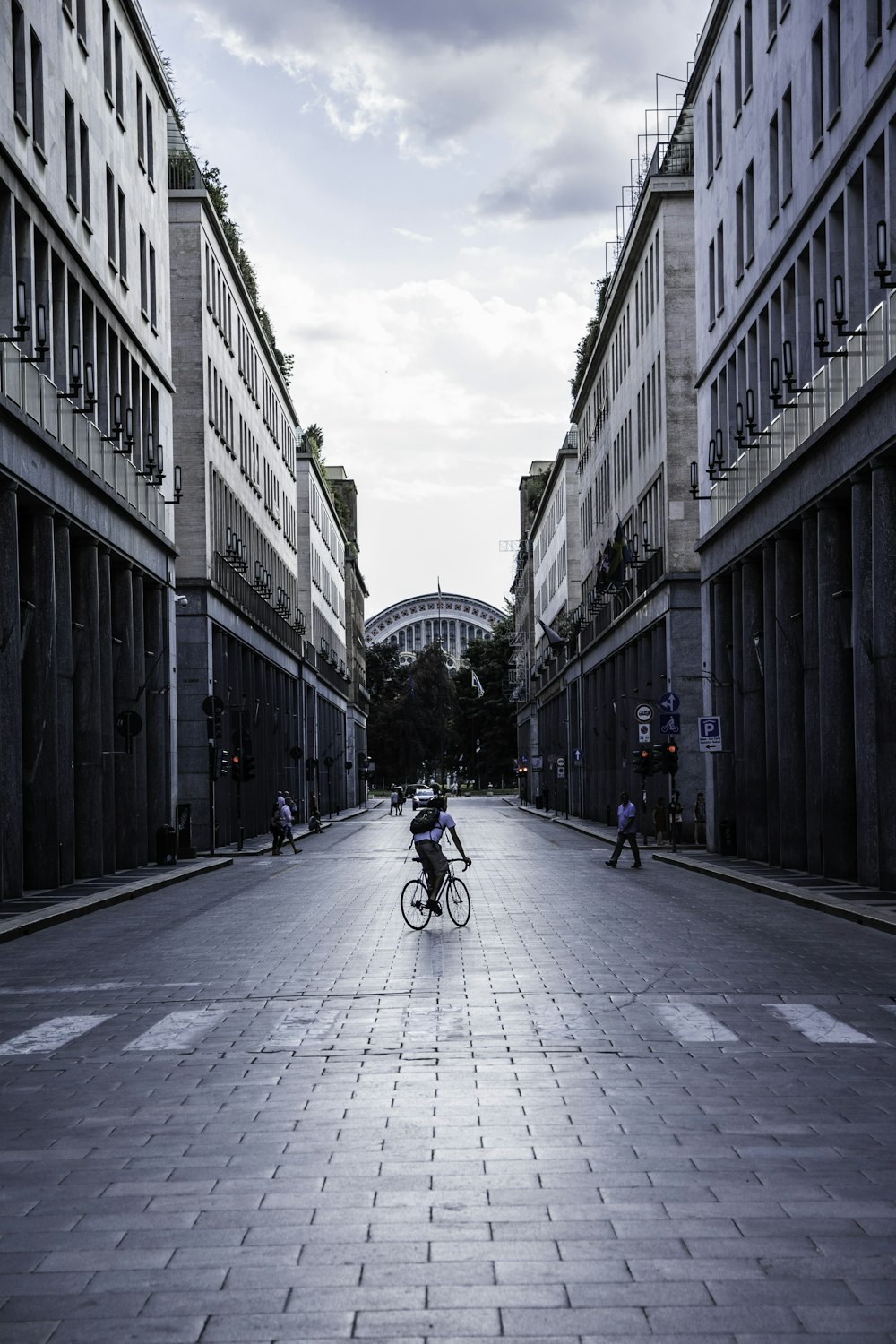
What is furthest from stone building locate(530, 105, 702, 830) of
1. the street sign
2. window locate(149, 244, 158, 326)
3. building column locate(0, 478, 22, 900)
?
building column locate(0, 478, 22, 900)

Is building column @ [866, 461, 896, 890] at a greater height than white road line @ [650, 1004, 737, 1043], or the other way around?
building column @ [866, 461, 896, 890]

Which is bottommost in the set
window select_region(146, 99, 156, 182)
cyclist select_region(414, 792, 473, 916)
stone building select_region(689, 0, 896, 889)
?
cyclist select_region(414, 792, 473, 916)

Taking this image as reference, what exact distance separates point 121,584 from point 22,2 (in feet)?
42.5

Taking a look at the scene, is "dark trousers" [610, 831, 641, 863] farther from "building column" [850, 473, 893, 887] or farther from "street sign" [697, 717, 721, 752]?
"building column" [850, 473, 893, 887]

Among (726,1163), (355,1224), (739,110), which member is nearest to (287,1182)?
(355,1224)

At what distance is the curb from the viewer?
68.6 ft

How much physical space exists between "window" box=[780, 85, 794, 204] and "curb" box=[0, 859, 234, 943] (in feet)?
57.6

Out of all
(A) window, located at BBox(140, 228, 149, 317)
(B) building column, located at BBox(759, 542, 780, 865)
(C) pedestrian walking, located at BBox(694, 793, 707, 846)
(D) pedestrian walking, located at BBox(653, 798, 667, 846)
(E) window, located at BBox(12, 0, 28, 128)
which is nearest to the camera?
(E) window, located at BBox(12, 0, 28, 128)

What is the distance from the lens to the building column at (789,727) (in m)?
32.6

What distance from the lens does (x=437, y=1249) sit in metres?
6.21

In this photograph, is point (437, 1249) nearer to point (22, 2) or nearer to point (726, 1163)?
point (726, 1163)

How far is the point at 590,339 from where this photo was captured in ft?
252

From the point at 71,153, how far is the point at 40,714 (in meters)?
11.6

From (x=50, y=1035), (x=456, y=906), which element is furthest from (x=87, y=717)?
(x=50, y=1035)
